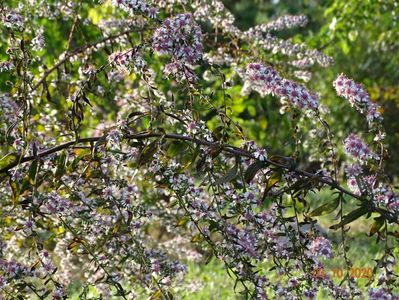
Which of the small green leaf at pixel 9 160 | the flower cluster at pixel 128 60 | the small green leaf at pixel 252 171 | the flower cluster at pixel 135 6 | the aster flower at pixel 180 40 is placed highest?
the flower cluster at pixel 135 6

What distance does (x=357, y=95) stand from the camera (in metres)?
2.11

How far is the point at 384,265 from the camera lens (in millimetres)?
2066

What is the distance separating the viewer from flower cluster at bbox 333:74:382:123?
2109 mm

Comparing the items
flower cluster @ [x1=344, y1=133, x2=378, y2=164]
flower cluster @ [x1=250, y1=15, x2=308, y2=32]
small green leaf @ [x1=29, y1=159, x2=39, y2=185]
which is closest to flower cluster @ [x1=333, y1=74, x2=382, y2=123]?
flower cluster @ [x1=344, y1=133, x2=378, y2=164]

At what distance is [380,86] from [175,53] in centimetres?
874

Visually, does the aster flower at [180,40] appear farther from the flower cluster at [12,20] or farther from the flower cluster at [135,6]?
the flower cluster at [12,20]

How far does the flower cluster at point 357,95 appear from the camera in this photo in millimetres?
2109

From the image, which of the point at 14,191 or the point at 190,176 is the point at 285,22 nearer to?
the point at 190,176

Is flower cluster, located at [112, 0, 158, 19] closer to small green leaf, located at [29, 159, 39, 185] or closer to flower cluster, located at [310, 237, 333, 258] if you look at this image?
small green leaf, located at [29, 159, 39, 185]

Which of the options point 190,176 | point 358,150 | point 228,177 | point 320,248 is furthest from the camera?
point 190,176

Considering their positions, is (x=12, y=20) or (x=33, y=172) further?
(x=12, y=20)

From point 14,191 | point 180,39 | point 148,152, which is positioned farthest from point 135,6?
point 14,191

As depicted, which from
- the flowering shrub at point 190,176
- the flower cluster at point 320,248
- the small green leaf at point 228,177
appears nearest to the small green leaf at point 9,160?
the flowering shrub at point 190,176

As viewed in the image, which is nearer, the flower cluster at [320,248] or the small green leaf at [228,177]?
→ the small green leaf at [228,177]
